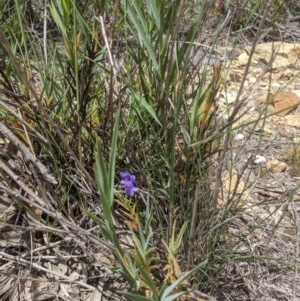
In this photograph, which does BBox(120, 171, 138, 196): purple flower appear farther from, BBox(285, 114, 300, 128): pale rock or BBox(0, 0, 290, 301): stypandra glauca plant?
BBox(285, 114, 300, 128): pale rock

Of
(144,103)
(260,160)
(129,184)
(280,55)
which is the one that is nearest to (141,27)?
(144,103)

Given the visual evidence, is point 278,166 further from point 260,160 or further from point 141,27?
point 141,27

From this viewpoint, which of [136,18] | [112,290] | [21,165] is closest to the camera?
[136,18]

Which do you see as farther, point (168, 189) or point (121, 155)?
point (121, 155)

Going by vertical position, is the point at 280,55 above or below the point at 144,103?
below

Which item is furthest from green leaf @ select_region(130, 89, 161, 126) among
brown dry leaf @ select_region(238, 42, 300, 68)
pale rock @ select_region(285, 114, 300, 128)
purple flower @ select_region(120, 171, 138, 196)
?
brown dry leaf @ select_region(238, 42, 300, 68)

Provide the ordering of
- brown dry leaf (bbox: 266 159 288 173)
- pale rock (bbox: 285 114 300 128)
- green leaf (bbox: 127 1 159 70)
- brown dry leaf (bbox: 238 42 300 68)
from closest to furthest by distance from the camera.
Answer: green leaf (bbox: 127 1 159 70)
brown dry leaf (bbox: 266 159 288 173)
pale rock (bbox: 285 114 300 128)
brown dry leaf (bbox: 238 42 300 68)

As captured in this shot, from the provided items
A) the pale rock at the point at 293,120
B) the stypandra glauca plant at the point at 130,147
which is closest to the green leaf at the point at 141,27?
the stypandra glauca plant at the point at 130,147

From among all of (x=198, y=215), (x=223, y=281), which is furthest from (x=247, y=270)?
(x=198, y=215)

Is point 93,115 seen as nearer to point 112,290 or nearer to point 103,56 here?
point 103,56

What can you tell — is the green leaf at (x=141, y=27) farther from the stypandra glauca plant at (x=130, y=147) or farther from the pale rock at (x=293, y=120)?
the pale rock at (x=293, y=120)

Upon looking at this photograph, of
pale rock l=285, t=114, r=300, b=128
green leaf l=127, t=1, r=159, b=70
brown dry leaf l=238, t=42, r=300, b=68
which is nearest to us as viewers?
green leaf l=127, t=1, r=159, b=70
